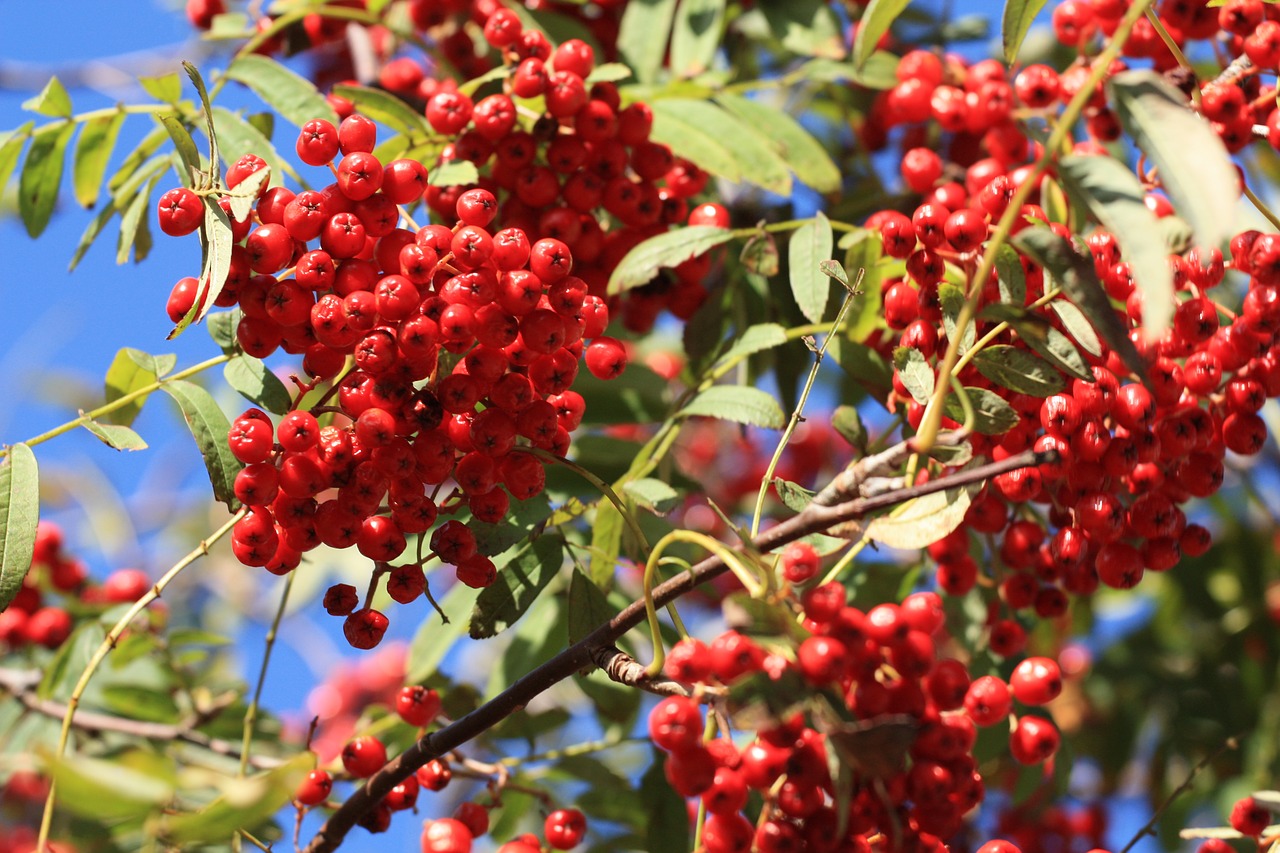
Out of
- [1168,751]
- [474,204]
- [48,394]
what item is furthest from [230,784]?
[48,394]

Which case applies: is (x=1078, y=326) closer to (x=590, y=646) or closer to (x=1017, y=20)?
(x=1017, y=20)

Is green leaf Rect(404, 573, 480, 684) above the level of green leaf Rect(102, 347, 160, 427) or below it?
below

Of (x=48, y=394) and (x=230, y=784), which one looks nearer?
(x=230, y=784)

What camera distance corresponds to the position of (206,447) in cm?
219

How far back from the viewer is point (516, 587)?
2314 mm

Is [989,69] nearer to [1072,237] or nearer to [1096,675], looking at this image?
[1072,237]

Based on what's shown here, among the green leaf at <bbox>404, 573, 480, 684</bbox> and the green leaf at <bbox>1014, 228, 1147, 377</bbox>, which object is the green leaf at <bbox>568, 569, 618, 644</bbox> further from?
the green leaf at <bbox>1014, 228, 1147, 377</bbox>

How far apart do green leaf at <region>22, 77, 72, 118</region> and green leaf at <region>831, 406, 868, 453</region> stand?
2.02 m

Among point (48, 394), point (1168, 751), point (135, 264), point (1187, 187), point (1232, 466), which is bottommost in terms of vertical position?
point (1168, 751)

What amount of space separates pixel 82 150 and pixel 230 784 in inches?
87.1

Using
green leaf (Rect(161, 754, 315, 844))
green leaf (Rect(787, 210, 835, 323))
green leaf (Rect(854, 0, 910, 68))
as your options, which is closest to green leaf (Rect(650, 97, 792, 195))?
green leaf (Rect(787, 210, 835, 323))

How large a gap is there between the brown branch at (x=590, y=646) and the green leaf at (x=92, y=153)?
1801 millimetres

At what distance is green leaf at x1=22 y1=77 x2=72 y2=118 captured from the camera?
2.80 metres

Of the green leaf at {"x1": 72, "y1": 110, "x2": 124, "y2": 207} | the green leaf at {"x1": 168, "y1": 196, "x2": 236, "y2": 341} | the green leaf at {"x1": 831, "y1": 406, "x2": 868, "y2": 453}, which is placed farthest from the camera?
the green leaf at {"x1": 72, "y1": 110, "x2": 124, "y2": 207}
